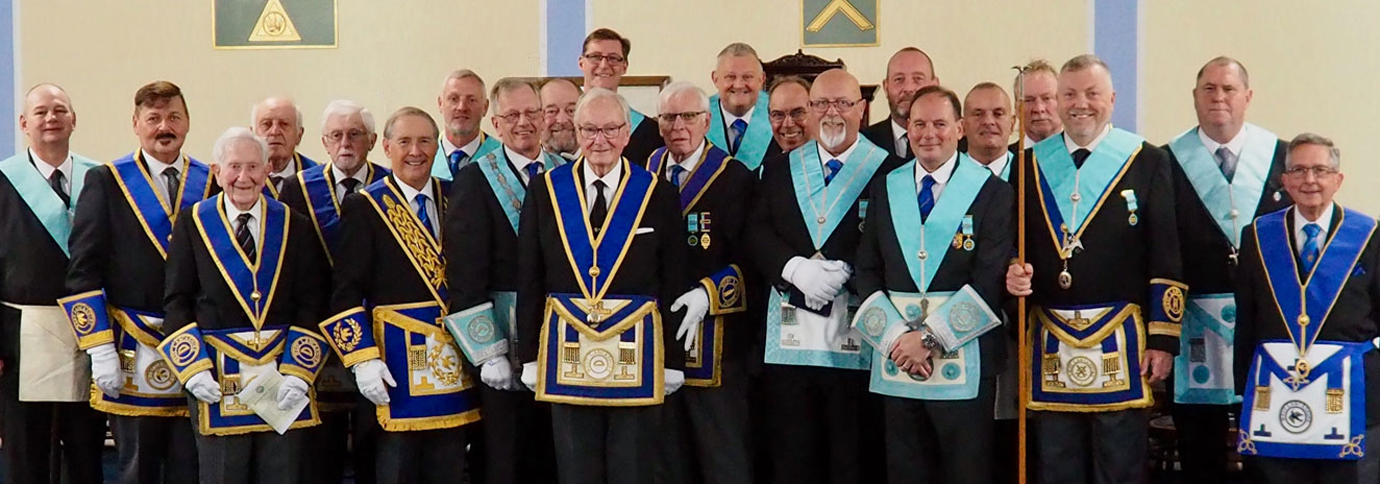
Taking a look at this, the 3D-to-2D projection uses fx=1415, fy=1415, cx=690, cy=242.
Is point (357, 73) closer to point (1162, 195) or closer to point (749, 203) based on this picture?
point (749, 203)

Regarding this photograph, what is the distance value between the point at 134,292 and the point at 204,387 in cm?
48

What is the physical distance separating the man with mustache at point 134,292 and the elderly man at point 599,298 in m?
1.09

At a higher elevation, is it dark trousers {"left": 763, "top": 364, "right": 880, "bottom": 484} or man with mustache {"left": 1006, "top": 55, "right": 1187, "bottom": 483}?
man with mustache {"left": 1006, "top": 55, "right": 1187, "bottom": 483}

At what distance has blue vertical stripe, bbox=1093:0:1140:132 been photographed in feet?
23.8

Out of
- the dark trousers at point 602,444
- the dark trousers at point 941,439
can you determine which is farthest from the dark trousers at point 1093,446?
the dark trousers at point 602,444

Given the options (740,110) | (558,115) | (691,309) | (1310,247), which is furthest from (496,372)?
(1310,247)

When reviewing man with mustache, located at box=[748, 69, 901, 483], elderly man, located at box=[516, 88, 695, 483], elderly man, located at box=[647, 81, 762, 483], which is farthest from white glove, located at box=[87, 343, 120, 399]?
man with mustache, located at box=[748, 69, 901, 483]

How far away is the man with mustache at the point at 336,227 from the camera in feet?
13.6

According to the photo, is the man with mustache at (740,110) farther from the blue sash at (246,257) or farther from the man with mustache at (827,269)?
the blue sash at (246,257)

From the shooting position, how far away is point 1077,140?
3969 millimetres

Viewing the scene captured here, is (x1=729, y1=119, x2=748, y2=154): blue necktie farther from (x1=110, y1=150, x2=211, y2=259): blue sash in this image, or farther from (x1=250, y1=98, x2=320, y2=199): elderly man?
(x1=110, y1=150, x2=211, y2=259): blue sash

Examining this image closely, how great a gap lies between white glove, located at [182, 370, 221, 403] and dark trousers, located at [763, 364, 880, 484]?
5.12ft

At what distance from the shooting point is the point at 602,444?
3902mm

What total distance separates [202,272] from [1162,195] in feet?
8.63
